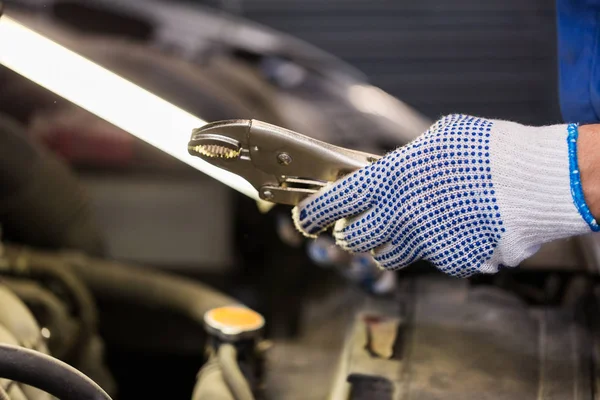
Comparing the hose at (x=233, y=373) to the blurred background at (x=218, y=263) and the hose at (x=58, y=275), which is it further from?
the hose at (x=58, y=275)

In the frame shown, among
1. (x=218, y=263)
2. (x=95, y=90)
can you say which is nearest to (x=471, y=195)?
(x=95, y=90)

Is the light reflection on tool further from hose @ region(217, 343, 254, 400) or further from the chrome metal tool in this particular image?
hose @ region(217, 343, 254, 400)

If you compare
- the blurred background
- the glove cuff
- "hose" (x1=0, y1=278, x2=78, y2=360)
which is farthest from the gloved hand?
"hose" (x1=0, y1=278, x2=78, y2=360)

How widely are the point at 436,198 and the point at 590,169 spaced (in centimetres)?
19

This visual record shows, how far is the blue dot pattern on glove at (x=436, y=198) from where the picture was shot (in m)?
0.97

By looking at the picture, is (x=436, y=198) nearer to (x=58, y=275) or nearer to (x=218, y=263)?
(x=58, y=275)

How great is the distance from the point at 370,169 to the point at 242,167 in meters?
0.18

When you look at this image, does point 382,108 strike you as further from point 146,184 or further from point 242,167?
point 242,167

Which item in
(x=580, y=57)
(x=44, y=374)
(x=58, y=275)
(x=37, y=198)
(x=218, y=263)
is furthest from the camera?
(x=218, y=263)

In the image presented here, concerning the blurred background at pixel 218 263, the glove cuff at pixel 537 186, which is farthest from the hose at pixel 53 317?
the glove cuff at pixel 537 186

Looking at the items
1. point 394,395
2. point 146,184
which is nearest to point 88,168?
point 146,184

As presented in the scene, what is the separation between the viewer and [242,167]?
105 cm

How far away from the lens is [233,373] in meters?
1.22

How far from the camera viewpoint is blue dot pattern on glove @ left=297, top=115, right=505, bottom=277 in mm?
969
